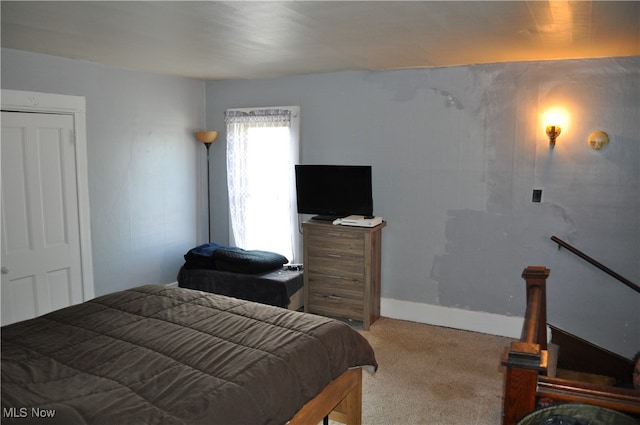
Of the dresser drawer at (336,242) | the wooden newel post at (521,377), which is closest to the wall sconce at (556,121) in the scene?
the dresser drawer at (336,242)

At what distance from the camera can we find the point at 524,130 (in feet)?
13.6

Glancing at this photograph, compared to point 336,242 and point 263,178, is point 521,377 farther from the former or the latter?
point 263,178

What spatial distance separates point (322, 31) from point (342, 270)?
226cm

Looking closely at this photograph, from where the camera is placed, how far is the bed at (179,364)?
181 cm

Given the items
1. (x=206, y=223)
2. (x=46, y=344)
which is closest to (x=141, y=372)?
(x=46, y=344)

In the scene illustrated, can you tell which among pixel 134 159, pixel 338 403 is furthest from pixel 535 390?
pixel 134 159

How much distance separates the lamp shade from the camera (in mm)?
5379

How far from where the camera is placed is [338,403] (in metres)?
2.58

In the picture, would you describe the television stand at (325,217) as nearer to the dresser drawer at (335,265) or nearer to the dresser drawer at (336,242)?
the dresser drawer at (336,242)

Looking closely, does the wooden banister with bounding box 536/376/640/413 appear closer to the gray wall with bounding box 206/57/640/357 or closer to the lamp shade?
the gray wall with bounding box 206/57/640/357

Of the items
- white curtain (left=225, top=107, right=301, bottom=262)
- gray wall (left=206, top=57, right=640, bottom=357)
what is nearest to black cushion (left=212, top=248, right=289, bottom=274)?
white curtain (left=225, top=107, right=301, bottom=262)

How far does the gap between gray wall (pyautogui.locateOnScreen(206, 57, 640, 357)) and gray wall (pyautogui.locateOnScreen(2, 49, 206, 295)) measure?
1.21 m

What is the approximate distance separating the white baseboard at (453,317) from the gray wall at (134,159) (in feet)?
7.93

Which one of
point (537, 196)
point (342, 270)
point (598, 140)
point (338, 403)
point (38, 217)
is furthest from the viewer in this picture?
point (342, 270)
